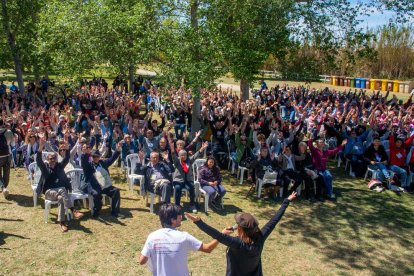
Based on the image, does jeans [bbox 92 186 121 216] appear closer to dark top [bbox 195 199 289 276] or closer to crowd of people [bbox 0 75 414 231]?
crowd of people [bbox 0 75 414 231]

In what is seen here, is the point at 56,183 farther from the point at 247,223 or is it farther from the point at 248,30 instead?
the point at 248,30

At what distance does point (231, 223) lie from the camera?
7.89 meters

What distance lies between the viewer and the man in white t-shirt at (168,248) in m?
3.58

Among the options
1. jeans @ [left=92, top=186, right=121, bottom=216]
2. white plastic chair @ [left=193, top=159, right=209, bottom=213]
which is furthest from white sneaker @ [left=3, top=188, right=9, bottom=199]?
white plastic chair @ [left=193, top=159, right=209, bottom=213]

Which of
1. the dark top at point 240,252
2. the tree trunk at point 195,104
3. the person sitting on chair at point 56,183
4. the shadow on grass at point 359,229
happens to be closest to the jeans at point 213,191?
the shadow on grass at point 359,229

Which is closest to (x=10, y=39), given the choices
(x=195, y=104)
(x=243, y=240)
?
(x=195, y=104)

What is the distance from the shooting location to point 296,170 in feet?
31.1

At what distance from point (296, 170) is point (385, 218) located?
2185 mm

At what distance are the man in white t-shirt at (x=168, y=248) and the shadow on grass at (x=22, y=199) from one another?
562 centimetres

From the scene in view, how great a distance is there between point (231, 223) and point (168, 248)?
446 centimetres

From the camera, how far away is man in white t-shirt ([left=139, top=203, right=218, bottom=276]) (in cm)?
358

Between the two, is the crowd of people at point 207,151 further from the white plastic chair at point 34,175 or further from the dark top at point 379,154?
the white plastic chair at point 34,175

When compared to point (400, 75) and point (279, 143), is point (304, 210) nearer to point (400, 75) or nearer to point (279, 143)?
point (279, 143)

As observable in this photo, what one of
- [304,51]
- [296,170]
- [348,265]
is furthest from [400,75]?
[348,265]
